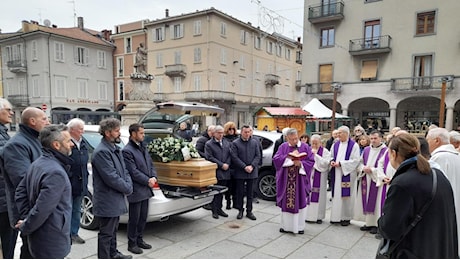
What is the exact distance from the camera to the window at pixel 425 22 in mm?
20875

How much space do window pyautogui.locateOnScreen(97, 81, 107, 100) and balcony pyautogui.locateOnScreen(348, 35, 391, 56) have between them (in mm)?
29554

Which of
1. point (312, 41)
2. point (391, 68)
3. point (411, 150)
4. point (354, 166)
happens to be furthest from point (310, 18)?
point (411, 150)

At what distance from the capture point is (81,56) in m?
36.7

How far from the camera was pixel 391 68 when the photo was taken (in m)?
22.3

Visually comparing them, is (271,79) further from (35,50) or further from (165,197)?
(165,197)

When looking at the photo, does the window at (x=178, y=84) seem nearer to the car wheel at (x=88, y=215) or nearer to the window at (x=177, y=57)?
the window at (x=177, y=57)

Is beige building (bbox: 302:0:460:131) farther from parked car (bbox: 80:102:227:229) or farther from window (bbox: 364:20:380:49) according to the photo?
parked car (bbox: 80:102:227:229)

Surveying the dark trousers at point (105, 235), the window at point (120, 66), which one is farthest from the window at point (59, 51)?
the dark trousers at point (105, 235)

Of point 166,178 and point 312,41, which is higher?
point 312,41

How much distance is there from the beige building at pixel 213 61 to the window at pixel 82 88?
7674 millimetres

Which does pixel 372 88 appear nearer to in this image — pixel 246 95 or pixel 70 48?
pixel 246 95

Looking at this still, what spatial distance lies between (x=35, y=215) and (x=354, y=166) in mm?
4730

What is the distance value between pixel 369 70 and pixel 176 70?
66.4 ft

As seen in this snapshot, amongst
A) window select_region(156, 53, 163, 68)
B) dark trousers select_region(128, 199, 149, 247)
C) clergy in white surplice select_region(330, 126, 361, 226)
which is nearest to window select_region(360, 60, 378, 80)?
clergy in white surplice select_region(330, 126, 361, 226)
